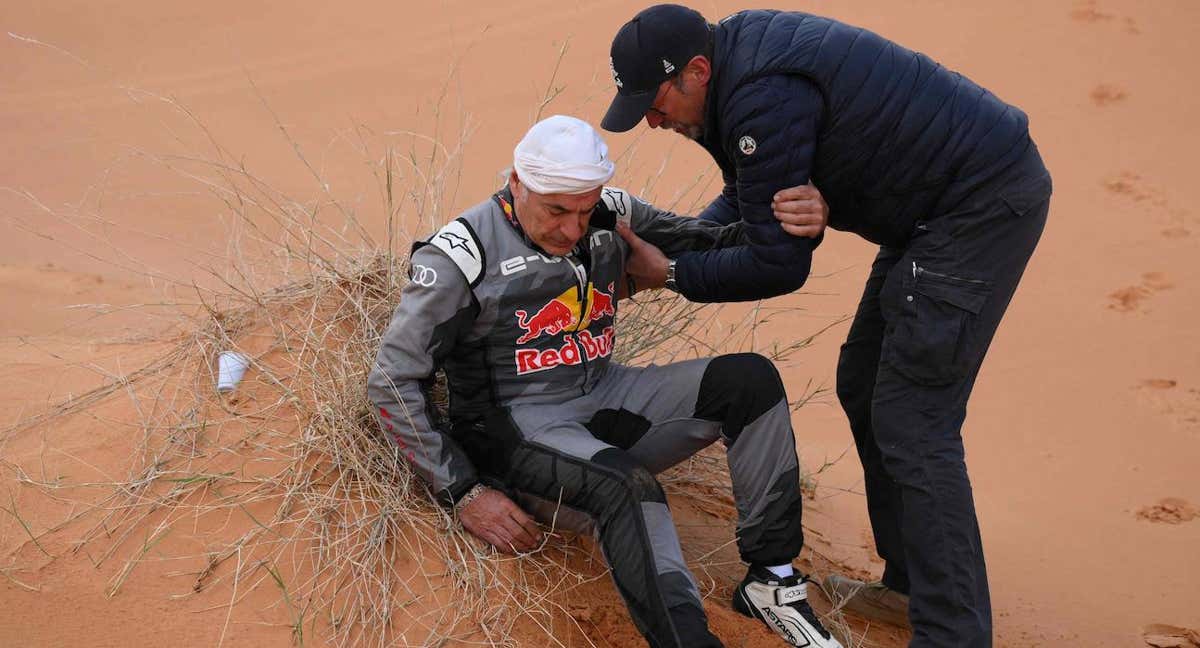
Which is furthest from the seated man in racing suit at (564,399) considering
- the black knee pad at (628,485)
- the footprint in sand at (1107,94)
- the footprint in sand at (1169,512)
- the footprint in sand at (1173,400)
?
the footprint in sand at (1107,94)

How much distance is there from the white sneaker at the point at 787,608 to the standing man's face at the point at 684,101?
1.20m

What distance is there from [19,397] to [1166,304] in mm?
6242

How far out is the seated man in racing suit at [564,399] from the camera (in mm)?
2920

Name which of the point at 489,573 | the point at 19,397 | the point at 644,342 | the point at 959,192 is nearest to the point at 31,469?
the point at 19,397

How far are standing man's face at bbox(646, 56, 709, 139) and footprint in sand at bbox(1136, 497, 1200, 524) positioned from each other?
10.2 ft

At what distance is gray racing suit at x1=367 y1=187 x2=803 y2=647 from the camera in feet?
9.45

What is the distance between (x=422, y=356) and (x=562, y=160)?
2.02 feet

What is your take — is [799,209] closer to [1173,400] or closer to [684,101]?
[684,101]

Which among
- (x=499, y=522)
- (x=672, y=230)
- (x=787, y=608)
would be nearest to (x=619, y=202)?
(x=672, y=230)

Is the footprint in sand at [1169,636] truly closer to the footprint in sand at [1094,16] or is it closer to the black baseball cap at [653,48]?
the black baseball cap at [653,48]

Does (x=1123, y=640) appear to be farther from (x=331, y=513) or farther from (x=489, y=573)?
(x=331, y=513)

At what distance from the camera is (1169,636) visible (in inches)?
155

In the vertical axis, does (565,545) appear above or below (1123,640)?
above

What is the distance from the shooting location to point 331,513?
3.10m
